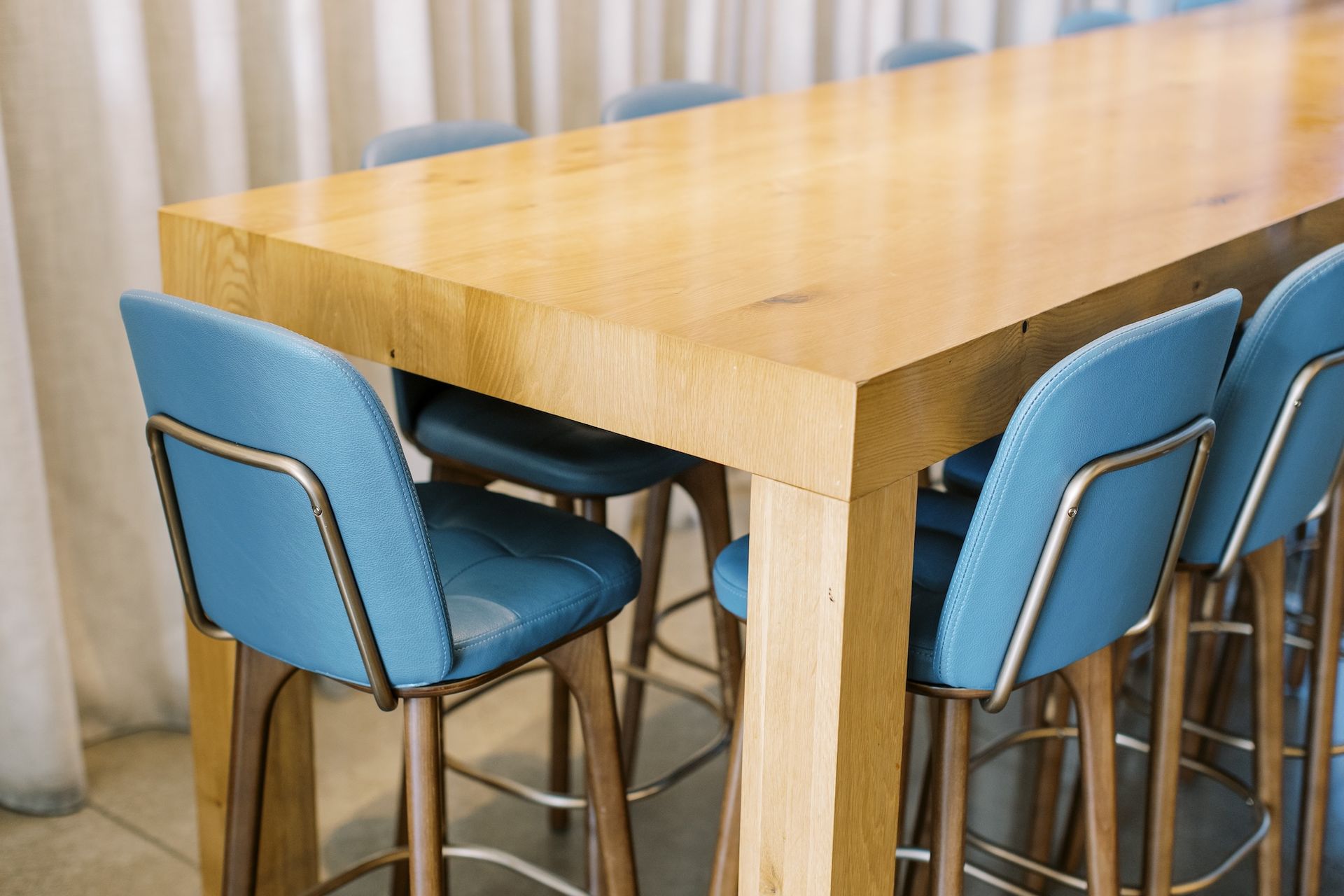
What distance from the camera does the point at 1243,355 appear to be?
135 cm

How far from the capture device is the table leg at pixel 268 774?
1.64 metres

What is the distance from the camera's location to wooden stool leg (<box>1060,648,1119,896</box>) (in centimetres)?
134

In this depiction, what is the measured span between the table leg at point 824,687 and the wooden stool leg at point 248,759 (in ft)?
1.60

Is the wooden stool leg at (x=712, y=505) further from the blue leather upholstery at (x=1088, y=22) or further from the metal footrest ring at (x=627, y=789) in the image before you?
the blue leather upholstery at (x=1088, y=22)

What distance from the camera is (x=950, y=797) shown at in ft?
4.25

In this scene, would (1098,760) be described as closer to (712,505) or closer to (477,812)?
(712,505)

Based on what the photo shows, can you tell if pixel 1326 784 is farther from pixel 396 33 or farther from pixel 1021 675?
pixel 396 33

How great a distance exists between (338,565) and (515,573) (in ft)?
0.74

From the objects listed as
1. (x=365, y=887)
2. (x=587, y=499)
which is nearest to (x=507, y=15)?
(x=587, y=499)

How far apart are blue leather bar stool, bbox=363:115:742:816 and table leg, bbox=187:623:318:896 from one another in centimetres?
22

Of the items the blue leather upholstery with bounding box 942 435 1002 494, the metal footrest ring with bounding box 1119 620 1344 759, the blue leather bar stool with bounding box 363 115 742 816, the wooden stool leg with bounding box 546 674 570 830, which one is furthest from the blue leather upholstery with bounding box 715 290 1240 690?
the wooden stool leg with bounding box 546 674 570 830

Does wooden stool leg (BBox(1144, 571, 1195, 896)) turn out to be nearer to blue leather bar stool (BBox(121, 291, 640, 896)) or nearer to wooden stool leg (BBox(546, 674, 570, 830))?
blue leather bar stool (BBox(121, 291, 640, 896))

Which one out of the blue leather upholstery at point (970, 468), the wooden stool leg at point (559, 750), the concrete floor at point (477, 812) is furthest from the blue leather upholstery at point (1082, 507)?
the concrete floor at point (477, 812)

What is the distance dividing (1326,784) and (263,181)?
186 cm
